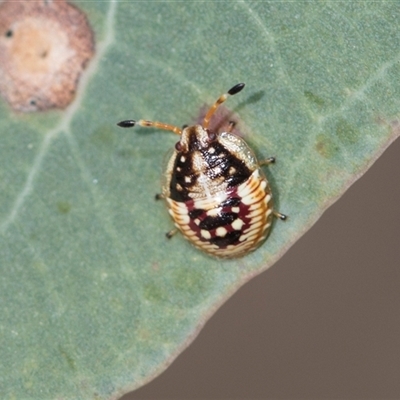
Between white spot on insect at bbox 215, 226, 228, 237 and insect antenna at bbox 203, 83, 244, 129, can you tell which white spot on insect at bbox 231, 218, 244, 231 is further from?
insect antenna at bbox 203, 83, 244, 129

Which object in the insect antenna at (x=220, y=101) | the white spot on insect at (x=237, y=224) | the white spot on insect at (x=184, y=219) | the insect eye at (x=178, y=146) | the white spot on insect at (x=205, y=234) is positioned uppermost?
the insect antenna at (x=220, y=101)

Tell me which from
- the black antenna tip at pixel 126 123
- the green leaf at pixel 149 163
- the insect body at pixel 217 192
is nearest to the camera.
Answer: the green leaf at pixel 149 163

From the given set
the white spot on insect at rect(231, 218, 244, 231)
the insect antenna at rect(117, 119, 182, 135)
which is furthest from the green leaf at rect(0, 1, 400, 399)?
the white spot on insect at rect(231, 218, 244, 231)

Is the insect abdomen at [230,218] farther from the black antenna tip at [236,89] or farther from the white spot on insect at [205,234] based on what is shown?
the black antenna tip at [236,89]

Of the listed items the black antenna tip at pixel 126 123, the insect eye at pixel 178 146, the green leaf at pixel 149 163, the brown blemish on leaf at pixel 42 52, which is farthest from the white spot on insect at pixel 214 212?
the brown blemish on leaf at pixel 42 52

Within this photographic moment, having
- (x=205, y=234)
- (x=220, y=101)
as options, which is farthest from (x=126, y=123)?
(x=205, y=234)

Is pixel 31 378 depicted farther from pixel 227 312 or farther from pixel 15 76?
pixel 227 312
